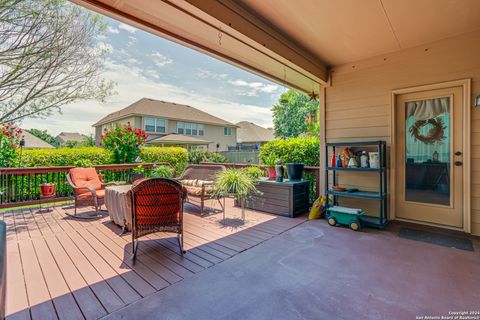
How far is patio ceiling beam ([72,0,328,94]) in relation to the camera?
2.52 metres

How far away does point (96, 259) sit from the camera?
269 centimetres

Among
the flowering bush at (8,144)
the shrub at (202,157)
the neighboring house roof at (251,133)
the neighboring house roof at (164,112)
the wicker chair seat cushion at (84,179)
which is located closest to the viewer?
the wicker chair seat cushion at (84,179)

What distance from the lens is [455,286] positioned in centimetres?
214

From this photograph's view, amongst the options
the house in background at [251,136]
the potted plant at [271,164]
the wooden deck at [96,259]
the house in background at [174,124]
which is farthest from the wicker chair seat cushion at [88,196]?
the house in background at [251,136]

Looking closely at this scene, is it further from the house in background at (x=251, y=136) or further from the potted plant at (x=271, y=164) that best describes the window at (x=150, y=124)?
the potted plant at (x=271, y=164)

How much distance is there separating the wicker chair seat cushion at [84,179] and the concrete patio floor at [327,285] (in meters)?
3.50

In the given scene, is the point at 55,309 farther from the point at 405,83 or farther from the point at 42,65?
the point at 42,65

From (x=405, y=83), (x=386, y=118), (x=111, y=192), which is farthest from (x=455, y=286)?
(x=111, y=192)

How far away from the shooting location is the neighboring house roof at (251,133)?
27844mm

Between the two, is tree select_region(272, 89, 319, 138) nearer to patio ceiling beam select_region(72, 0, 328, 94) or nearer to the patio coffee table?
patio ceiling beam select_region(72, 0, 328, 94)

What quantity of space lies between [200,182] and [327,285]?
11.2 ft

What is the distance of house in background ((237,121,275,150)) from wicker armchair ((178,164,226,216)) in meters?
20.5

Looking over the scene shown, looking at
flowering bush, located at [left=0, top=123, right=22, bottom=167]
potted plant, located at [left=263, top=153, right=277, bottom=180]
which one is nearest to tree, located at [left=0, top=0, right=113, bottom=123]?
flowering bush, located at [left=0, top=123, right=22, bottom=167]

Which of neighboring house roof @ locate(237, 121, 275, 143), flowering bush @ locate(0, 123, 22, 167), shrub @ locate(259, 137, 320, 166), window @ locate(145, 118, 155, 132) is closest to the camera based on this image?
flowering bush @ locate(0, 123, 22, 167)
